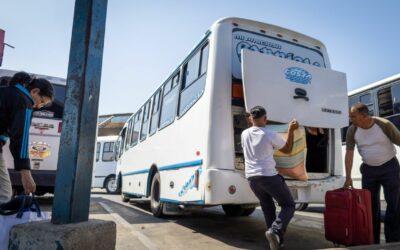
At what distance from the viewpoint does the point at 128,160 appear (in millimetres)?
10508

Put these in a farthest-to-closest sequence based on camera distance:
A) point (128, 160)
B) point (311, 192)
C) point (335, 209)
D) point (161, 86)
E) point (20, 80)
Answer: point (128, 160)
point (161, 86)
point (311, 192)
point (335, 209)
point (20, 80)

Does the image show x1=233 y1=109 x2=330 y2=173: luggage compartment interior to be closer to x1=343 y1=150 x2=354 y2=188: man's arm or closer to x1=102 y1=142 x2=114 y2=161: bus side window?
x1=343 y1=150 x2=354 y2=188: man's arm

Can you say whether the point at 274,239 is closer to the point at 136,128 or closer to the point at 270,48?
the point at 270,48

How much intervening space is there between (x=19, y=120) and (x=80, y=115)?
0.58 m

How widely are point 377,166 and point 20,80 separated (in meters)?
4.03

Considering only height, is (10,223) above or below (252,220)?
above

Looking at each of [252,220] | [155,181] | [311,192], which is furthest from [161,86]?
[311,192]

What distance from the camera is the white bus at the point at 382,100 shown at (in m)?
7.74

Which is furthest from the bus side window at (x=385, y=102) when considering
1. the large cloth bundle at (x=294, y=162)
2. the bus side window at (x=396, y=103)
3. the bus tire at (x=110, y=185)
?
the bus tire at (x=110, y=185)

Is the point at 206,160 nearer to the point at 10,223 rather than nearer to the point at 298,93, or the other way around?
A: the point at 298,93

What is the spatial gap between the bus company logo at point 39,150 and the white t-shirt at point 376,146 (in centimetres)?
674

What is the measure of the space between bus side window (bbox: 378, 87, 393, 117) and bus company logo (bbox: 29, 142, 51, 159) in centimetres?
818

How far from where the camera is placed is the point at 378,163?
399cm

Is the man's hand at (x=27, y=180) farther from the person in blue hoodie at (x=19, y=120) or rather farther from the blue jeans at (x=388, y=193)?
the blue jeans at (x=388, y=193)
